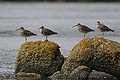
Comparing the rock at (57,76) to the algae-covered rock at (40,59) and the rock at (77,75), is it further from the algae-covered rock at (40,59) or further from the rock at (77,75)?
the algae-covered rock at (40,59)

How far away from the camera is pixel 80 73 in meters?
15.6

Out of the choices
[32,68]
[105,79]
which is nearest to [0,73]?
[32,68]

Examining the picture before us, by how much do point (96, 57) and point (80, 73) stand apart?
2.32 ft

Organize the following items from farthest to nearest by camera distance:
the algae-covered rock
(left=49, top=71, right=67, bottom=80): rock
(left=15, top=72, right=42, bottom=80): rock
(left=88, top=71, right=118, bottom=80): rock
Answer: (left=15, top=72, right=42, bottom=80): rock < the algae-covered rock < (left=49, top=71, right=67, bottom=80): rock < (left=88, top=71, right=118, bottom=80): rock

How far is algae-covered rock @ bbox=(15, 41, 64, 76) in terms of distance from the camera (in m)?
15.9

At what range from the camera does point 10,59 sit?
19750 mm

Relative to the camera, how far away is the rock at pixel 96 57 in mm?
15414

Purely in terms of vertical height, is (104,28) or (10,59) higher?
(104,28)

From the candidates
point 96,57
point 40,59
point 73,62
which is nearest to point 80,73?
point 73,62

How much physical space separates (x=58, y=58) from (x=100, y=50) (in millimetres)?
1431

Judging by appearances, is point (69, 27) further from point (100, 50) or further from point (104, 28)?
point (100, 50)

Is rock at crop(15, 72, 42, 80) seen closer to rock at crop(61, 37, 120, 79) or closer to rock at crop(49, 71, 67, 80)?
rock at crop(49, 71, 67, 80)

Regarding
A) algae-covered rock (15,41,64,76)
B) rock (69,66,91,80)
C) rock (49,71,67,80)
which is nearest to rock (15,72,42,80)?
algae-covered rock (15,41,64,76)

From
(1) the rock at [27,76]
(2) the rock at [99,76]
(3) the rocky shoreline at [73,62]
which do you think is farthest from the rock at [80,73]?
(1) the rock at [27,76]
